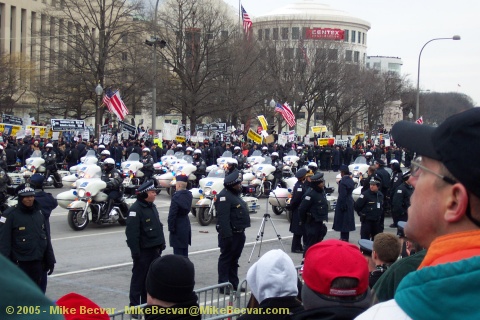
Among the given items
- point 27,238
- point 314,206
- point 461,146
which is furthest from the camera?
point 314,206

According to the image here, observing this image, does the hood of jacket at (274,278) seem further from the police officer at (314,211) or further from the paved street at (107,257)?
the police officer at (314,211)

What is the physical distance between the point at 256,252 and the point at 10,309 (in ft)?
47.4

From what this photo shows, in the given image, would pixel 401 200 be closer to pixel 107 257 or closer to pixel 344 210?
pixel 344 210

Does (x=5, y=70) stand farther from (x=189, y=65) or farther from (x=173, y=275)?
(x=173, y=275)

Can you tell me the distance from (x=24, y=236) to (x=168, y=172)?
61.1ft

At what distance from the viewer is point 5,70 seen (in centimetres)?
5053

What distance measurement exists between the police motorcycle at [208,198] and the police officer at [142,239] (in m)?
8.45

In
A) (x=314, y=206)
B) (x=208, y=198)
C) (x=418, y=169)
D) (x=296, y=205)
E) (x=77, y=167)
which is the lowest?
(x=208, y=198)

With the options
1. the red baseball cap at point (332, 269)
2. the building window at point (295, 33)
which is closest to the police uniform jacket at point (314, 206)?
the red baseball cap at point (332, 269)

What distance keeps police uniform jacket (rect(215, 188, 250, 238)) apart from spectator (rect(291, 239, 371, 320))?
8312 mm

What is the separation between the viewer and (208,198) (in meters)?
19.9

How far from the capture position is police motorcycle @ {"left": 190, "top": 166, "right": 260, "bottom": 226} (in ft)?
62.9

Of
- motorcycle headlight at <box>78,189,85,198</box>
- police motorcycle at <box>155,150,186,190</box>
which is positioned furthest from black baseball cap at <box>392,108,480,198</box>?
police motorcycle at <box>155,150,186,190</box>

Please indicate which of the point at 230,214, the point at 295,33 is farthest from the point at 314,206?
the point at 295,33
